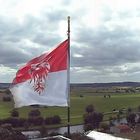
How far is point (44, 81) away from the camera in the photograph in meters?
13.3

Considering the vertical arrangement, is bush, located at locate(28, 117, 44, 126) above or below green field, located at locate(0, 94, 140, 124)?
below

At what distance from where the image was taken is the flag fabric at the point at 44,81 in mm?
13180

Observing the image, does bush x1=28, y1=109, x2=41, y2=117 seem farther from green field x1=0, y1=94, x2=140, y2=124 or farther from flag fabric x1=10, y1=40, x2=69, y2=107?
flag fabric x1=10, y1=40, x2=69, y2=107

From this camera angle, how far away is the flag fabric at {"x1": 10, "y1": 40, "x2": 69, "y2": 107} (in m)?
13.2

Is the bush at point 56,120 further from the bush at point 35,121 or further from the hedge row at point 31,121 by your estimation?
the bush at point 35,121

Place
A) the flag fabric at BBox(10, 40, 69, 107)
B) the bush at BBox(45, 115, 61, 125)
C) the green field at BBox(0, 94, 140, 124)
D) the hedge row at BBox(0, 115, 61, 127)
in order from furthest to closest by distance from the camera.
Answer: the green field at BBox(0, 94, 140, 124) < the bush at BBox(45, 115, 61, 125) < the hedge row at BBox(0, 115, 61, 127) < the flag fabric at BBox(10, 40, 69, 107)

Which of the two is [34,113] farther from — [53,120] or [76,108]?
[76,108]

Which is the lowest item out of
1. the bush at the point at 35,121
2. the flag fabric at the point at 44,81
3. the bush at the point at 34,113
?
the bush at the point at 35,121

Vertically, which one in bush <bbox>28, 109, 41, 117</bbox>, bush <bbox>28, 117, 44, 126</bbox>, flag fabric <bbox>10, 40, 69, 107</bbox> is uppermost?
flag fabric <bbox>10, 40, 69, 107</bbox>

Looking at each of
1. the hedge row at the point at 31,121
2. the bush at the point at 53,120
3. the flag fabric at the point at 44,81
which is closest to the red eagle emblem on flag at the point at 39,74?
the flag fabric at the point at 44,81

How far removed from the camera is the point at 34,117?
11238 centimetres

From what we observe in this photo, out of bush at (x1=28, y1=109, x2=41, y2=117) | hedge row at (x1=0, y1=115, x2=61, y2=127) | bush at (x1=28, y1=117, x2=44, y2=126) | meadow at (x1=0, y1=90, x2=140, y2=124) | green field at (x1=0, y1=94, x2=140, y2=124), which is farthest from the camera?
green field at (x1=0, y1=94, x2=140, y2=124)

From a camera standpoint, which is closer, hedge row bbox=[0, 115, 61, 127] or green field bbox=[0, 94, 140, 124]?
hedge row bbox=[0, 115, 61, 127]

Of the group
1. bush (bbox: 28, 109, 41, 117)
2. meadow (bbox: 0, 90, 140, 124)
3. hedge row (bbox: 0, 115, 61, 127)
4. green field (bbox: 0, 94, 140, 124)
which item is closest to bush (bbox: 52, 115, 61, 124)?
hedge row (bbox: 0, 115, 61, 127)
